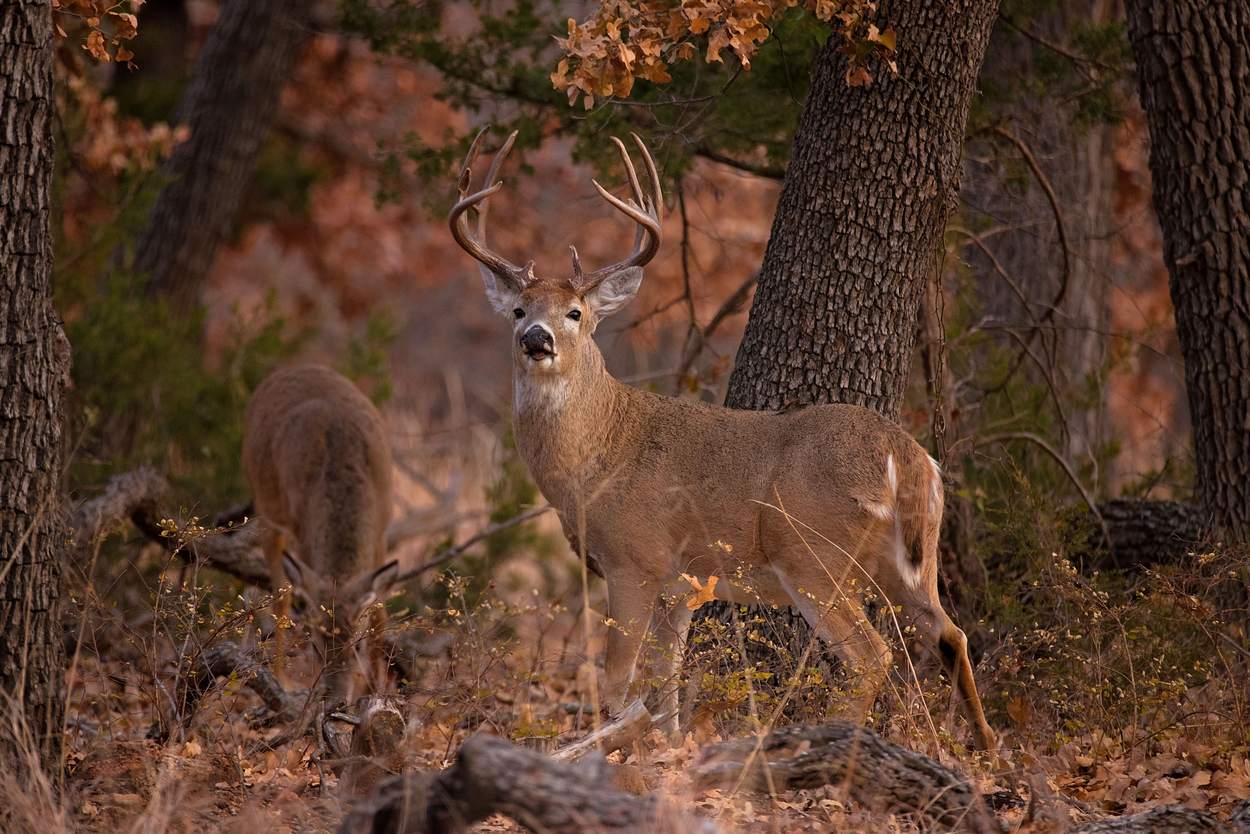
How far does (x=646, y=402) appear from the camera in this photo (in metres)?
7.14

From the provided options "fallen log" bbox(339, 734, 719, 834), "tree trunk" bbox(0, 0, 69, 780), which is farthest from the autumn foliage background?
"fallen log" bbox(339, 734, 719, 834)

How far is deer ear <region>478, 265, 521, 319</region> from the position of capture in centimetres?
712

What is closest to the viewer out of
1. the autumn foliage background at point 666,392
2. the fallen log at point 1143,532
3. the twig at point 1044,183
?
the autumn foliage background at point 666,392

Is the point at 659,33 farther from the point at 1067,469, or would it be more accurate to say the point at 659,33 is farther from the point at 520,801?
the point at 1067,469

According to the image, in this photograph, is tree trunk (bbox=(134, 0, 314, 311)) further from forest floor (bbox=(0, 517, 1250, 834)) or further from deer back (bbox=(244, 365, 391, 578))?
forest floor (bbox=(0, 517, 1250, 834))

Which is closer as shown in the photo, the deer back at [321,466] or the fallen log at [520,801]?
the fallen log at [520,801]

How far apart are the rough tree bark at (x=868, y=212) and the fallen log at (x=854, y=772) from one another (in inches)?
76.2

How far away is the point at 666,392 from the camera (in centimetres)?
980

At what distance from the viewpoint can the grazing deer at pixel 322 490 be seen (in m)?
8.05

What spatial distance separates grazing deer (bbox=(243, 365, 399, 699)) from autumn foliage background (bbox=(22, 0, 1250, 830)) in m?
0.47

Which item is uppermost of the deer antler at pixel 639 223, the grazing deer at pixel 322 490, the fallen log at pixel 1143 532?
the deer antler at pixel 639 223

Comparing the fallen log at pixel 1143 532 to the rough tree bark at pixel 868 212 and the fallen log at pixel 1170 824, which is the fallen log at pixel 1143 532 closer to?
the rough tree bark at pixel 868 212

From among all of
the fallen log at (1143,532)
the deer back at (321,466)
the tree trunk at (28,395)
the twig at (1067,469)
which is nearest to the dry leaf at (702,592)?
the tree trunk at (28,395)

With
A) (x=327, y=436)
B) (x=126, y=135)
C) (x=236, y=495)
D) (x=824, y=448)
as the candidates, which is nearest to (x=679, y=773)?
(x=824, y=448)
